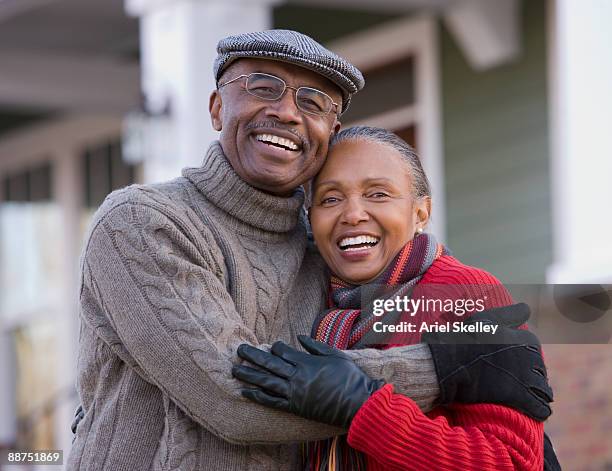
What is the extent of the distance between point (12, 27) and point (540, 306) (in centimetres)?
822

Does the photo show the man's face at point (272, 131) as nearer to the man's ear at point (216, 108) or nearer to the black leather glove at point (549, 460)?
the man's ear at point (216, 108)

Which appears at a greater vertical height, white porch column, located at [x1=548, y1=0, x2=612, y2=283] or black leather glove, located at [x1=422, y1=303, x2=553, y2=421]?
white porch column, located at [x1=548, y1=0, x2=612, y2=283]

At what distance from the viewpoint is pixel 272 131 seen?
11.6 feet

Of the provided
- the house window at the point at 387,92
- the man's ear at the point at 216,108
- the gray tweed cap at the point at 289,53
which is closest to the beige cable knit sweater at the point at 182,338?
the man's ear at the point at 216,108

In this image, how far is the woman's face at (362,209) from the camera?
3564 millimetres

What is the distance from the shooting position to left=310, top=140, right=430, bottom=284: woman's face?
140 inches

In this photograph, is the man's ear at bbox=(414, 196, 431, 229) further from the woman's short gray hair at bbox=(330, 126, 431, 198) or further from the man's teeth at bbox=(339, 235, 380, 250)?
the man's teeth at bbox=(339, 235, 380, 250)

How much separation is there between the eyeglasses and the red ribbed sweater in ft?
2.81

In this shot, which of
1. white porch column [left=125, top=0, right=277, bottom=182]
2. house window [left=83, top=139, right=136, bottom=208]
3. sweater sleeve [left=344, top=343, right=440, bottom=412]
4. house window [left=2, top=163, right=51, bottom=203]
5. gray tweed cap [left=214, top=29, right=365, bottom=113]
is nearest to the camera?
sweater sleeve [left=344, top=343, right=440, bottom=412]

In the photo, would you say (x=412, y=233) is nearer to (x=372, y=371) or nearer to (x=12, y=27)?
(x=372, y=371)

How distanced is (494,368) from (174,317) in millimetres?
823

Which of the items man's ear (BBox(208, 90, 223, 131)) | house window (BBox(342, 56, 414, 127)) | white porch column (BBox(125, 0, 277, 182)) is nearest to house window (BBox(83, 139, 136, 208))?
house window (BBox(342, 56, 414, 127))

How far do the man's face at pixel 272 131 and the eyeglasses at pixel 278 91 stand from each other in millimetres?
11

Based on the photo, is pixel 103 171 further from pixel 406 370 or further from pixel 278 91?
pixel 406 370
